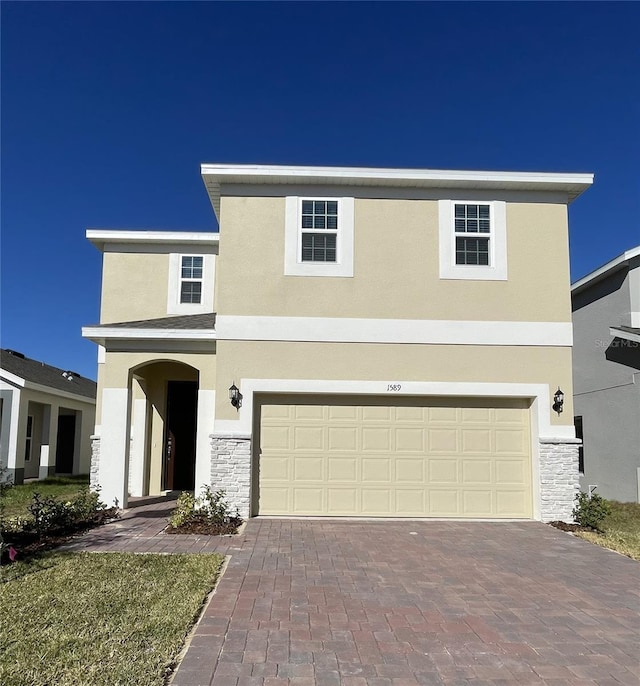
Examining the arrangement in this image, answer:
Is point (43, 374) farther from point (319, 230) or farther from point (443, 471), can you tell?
point (443, 471)

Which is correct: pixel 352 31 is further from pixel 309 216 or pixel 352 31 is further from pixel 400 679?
pixel 400 679

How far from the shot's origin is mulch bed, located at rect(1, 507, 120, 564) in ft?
25.3

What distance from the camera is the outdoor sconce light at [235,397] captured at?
10.2m

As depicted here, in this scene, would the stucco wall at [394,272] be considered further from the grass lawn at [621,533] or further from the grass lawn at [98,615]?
the grass lawn at [98,615]

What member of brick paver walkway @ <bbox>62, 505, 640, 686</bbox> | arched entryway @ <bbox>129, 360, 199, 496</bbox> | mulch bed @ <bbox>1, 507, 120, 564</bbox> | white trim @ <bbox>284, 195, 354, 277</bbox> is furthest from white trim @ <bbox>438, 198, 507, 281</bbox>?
mulch bed @ <bbox>1, 507, 120, 564</bbox>

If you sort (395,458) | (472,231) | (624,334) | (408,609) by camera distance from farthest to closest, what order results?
(624,334) < (472,231) < (395,458) < (408,609)

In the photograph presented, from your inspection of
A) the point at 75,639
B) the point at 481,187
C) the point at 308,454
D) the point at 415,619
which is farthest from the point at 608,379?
the point at 75,639

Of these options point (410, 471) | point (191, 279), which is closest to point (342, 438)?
point (410, 471)

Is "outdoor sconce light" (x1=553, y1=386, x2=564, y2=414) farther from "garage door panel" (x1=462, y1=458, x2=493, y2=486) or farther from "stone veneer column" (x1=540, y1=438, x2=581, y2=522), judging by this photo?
"garage door panel" (x1=462, y1=458, x2=493, y2=486)

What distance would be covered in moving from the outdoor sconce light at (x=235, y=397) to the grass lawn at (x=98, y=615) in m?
3.27

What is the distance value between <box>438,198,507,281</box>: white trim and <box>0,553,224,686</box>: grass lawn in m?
6.94

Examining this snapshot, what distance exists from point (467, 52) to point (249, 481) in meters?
9.63

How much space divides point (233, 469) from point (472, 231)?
265 inches

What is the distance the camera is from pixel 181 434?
45.2ft
